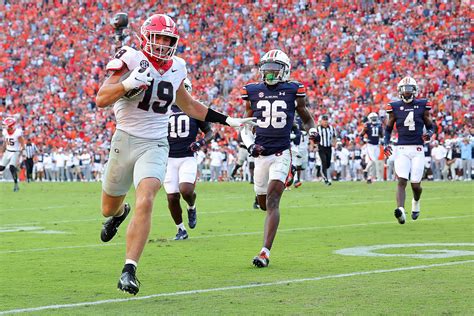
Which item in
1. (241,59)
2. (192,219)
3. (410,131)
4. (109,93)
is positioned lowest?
(192,219)

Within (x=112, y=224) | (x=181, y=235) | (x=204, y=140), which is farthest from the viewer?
(x=204, y=140)

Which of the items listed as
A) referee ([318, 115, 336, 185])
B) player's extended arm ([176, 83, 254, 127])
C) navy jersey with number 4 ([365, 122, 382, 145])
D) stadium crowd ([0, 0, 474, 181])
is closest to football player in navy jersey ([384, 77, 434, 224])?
player's extended arm ([176, 83, 254, 127])

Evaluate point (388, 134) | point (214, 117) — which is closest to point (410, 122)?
point (388, 134)

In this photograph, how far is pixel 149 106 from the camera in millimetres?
7188

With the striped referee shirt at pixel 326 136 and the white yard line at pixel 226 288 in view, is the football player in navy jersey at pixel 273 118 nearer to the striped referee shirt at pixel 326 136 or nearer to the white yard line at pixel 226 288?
the white yard line at pixel 226 288

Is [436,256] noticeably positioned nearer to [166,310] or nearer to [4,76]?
[166,310]

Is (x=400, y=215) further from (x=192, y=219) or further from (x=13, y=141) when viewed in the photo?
(x=13, y=141)

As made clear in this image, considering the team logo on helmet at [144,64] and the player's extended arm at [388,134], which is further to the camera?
the player's extended arm at [388,134]

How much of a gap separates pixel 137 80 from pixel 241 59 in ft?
105

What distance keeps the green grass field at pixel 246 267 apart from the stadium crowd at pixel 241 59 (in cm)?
1675

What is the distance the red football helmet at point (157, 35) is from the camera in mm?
7066

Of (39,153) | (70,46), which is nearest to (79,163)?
(39,153)

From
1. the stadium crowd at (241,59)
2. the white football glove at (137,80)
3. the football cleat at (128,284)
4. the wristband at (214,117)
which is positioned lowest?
the football cleat at (128,284)

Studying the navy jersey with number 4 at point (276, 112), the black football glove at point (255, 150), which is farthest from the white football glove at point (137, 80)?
the navy jersey with number 4 at point (276, 112)
